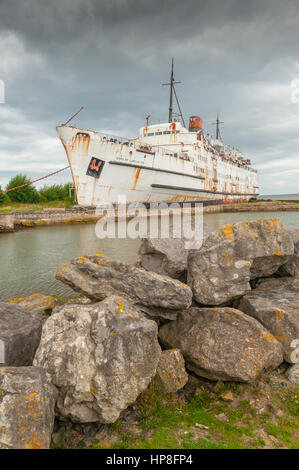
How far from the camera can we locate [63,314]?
400 cm

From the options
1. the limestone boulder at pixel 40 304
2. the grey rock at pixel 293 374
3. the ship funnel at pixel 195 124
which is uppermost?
the ship funnel at pixel 195 124

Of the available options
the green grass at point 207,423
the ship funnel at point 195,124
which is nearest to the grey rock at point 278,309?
the green grass at point 207,423

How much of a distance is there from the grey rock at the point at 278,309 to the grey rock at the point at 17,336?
392 cm

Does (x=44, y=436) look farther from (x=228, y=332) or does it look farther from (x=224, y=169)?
(x=224, y=169)

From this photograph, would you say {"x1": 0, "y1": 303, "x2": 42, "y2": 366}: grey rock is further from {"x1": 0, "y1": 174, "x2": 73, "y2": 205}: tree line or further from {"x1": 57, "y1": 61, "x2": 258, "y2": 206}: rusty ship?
{"x1": 0, "y1": 174, "x2": 73, "y2": 205}: tree line

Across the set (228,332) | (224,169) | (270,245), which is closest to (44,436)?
(228,332)

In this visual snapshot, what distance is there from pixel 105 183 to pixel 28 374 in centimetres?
3103

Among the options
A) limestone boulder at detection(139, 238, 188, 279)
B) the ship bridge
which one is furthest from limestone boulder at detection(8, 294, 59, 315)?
the ship bridge

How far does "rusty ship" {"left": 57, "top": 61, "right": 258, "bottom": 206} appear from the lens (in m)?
31.5

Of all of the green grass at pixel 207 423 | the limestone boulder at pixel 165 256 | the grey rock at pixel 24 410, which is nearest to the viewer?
the grey rock at pixel 24 410

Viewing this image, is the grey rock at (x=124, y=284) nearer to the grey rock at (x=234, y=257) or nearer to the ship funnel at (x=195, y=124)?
the grey rock at (x=234, y=257)

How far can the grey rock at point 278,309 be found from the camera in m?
4.74

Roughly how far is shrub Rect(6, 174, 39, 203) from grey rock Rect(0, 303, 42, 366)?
57.4 meters

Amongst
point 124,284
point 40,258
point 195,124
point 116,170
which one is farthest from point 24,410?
point 195,124
